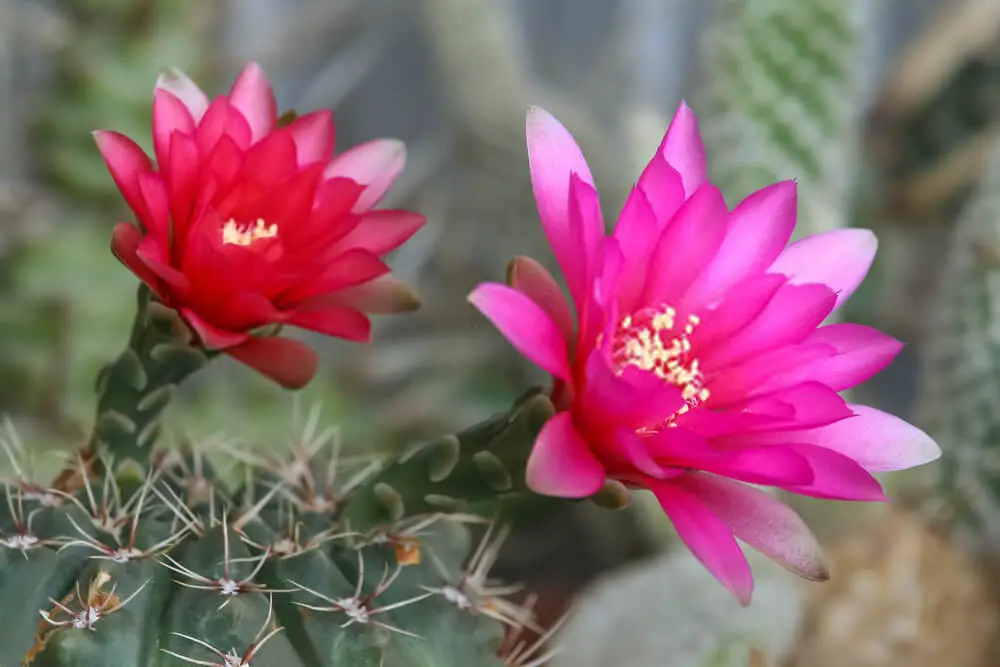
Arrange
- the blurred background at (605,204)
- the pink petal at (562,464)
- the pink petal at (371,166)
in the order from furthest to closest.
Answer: the blurred background at (605,204) → the pink petal at (371,166) → the pink petal at (562,464)

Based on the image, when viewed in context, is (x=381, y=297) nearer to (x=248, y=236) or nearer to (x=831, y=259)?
(x=248, y=236)

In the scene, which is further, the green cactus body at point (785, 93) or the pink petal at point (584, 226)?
the green cactus body at point (785, 93)

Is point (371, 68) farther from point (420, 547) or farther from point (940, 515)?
point (420, 547)

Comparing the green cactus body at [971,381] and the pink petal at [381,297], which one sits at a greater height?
the pink petal at [381,297]

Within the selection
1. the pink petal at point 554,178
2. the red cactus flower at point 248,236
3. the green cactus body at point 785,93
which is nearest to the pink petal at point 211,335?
the red cactus flower at point 248,236

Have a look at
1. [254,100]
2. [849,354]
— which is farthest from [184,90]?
[849,354]

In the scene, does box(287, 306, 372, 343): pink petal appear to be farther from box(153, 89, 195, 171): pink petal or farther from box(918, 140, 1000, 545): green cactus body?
box(918, 140, 1000, 545): green cactus body

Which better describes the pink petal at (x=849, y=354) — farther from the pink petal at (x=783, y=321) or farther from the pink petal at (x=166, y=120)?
the pink petal at (x=166, y=120)
